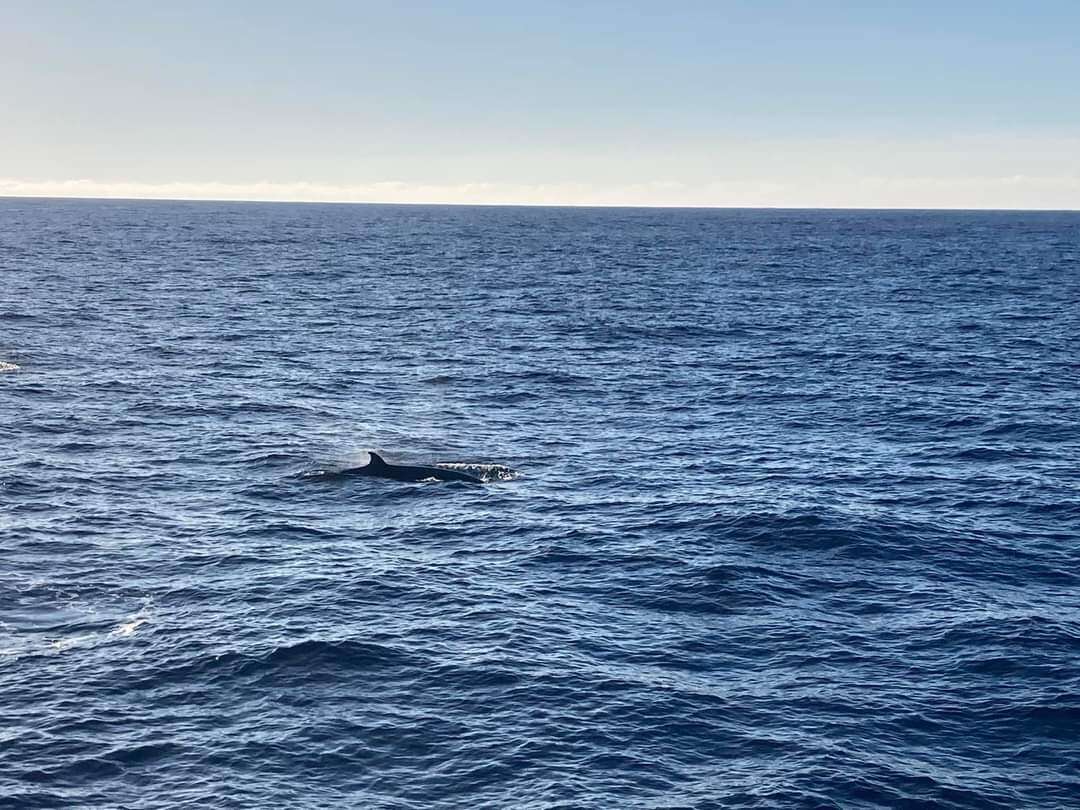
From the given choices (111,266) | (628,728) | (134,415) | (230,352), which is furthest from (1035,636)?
(111,266)

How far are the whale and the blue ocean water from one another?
1943 millimetres

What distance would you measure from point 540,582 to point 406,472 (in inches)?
659

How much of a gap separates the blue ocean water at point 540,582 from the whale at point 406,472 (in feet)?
6.37

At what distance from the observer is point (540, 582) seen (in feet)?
163

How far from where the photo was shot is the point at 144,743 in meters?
34.5

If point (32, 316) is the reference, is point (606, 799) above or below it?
below

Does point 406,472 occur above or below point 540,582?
above

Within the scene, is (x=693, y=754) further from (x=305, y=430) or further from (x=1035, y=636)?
(x=305, y=430)

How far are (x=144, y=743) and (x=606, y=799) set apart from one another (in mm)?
14233

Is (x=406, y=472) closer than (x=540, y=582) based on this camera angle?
No

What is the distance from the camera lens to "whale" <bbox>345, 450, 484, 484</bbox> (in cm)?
6366

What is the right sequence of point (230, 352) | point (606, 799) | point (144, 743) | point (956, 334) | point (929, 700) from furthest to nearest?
point (956, 334), point (230, 352), point (929, 700), point (144, 743), point (606, 799)

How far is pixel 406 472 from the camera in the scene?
63906mm

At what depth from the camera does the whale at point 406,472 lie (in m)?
63.7
